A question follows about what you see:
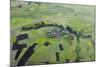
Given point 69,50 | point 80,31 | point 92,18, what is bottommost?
point 69,50

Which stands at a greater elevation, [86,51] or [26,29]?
[26,29]

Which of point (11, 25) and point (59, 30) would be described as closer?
point (11, 25)

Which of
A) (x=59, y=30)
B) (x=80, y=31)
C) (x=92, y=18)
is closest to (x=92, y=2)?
(x=92, y=18)
